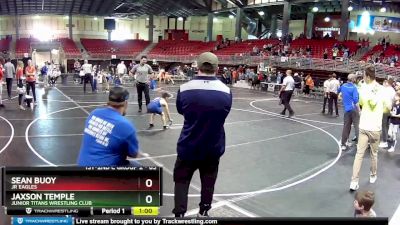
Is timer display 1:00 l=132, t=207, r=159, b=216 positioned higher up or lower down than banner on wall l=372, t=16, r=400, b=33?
lower down

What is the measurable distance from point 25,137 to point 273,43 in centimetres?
3077

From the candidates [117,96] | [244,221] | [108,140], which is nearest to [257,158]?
[117,96]

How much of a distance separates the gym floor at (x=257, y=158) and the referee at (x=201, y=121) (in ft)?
4.47

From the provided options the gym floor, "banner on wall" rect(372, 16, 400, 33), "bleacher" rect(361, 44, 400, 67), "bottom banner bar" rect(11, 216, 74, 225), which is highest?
"banner on wall" rect(372, 16, 400, 33)

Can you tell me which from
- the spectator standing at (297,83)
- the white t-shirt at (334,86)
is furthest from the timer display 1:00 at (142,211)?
the spectator standing at (297,83)

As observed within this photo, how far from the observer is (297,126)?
13453 millimetres

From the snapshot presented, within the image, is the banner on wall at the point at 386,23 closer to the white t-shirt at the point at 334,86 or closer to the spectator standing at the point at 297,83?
the spectator standing at the point at 297,83

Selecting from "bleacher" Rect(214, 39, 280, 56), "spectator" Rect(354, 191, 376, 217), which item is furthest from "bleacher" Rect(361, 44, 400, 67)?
"spectator" Rect(354, 191, 376, 217)

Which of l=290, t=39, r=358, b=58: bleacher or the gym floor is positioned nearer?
the gym floor

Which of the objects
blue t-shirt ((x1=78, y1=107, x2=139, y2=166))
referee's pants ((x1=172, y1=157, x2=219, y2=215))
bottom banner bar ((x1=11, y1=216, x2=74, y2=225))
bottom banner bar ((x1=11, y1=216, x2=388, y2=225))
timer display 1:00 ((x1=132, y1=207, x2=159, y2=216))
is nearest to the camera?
bottom banner bar ((x1=11, y1=216, x2=388, y2=225))

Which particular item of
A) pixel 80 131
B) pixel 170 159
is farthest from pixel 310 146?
pixel 80 131

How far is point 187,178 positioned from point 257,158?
16.4 ft

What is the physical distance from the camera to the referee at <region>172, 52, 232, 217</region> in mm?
3826

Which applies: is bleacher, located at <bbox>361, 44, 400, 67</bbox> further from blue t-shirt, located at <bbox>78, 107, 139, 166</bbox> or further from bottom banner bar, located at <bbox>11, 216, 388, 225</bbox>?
bottom banner bar, located at <bbox>11, 216, 388, 225</bbox>
